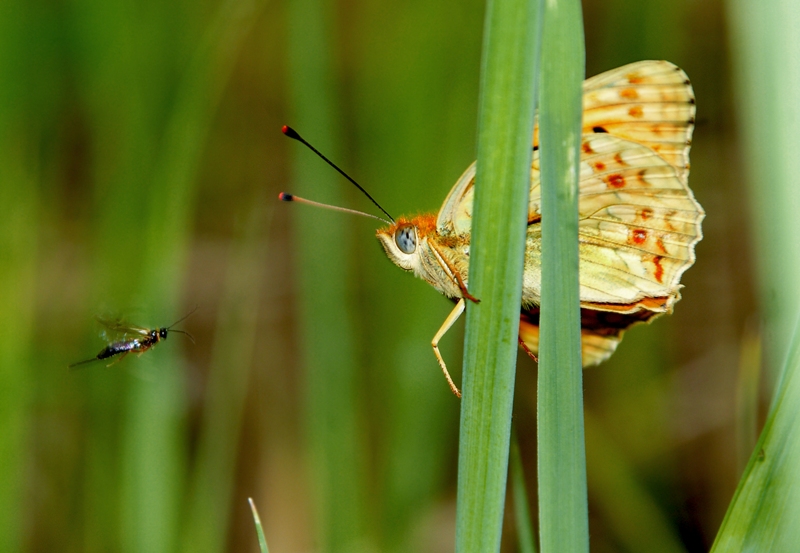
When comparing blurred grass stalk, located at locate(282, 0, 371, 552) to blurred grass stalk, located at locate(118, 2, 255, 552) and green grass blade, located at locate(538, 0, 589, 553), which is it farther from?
green grass blade, located at locate(538, 0, 589, 553)

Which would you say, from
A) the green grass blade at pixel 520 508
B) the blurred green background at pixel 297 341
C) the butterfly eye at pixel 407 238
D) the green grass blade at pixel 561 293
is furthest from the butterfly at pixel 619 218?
the green grass blade at pixel 561 293

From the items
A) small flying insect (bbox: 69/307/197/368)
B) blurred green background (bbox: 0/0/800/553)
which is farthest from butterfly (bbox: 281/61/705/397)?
small flying insect (bbox: 69/307/197/368)

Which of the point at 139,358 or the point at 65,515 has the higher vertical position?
the point at 139,358

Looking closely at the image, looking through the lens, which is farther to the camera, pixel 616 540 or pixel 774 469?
pixel 616 540

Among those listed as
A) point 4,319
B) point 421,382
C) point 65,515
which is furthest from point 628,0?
point 65,515

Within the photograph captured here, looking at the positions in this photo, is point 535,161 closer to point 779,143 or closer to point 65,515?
point 779,143

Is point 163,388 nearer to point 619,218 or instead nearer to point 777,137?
point 619,218

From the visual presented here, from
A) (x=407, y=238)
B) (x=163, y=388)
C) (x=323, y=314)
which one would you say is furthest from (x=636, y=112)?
(x=163, y=388)

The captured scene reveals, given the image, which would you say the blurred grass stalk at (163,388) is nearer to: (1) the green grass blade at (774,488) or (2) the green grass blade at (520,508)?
(2) the green grass blade at (520,508)
